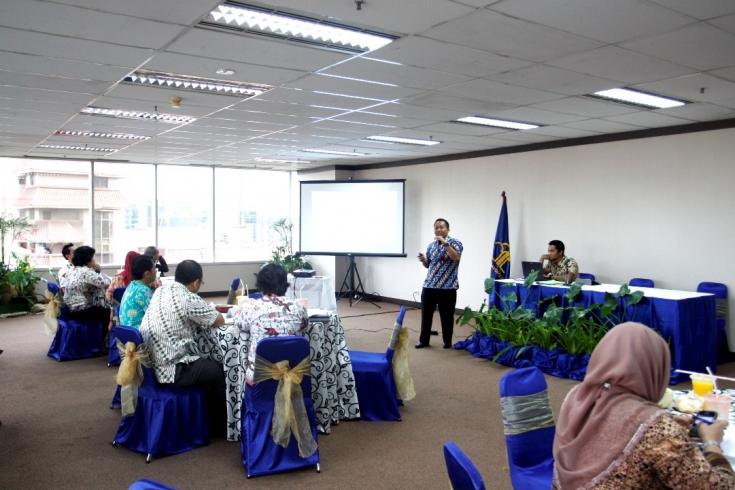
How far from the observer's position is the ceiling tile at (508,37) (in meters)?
3.30

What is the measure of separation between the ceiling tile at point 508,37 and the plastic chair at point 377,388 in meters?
2.04

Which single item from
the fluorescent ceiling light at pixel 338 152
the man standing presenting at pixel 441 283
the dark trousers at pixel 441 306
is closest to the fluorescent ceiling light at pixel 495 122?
the man standing presenting at pixel 441 283

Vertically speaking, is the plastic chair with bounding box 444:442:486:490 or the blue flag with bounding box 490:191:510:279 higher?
the blue flag with bounding box 490:191:510:279

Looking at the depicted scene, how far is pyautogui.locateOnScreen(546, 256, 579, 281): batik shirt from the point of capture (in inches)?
263

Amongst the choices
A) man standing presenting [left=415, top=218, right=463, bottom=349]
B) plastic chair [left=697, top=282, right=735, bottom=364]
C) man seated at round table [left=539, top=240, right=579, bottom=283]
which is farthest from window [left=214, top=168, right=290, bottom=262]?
plastic chair [left=697, top=282, right=735, bottom=364]

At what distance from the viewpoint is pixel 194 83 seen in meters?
4.95

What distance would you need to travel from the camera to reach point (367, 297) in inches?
451

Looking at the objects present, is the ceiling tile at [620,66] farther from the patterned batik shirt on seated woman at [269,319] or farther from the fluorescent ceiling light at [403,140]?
the fluorescent ceiling light at [403,140]

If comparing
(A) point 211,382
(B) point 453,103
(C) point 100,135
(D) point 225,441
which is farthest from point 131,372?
(C) point 100,135

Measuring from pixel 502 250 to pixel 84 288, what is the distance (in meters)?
5.50

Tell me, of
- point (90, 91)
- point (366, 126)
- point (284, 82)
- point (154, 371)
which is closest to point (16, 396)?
point (154, 371)

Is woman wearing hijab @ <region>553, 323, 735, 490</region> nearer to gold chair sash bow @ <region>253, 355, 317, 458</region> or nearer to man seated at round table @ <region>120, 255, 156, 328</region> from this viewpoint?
gold chair sash bow @ <region>253, 355, 317, 458</region>

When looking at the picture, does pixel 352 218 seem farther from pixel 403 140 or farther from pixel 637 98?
pixel 637 98

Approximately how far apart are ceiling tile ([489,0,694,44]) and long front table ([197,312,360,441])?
2.39 m
